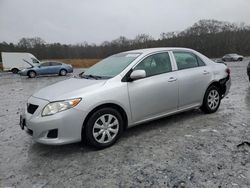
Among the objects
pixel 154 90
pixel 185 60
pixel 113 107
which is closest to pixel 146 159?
pixel 113 107

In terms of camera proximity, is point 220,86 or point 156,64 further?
point 220,86

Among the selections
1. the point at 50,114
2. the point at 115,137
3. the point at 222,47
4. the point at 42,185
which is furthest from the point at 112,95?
the point at 222,47

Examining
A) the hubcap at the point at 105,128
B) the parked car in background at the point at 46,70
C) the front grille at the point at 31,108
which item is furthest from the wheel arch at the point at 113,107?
the parked car in background at the point at 46,70

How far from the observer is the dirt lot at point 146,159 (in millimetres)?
2715

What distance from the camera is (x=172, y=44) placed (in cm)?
5966

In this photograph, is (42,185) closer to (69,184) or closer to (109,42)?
(69,184)

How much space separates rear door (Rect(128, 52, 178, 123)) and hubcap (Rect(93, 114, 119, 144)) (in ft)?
Result: 1.29

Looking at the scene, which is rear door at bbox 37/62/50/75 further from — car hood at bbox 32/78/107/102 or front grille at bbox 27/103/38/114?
front grille at bbox 27/103/38/114

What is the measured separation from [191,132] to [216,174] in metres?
1.43

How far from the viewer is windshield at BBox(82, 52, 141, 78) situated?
4.00 meters

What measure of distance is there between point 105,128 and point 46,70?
17.9 meters

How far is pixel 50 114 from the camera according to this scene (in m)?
3.21

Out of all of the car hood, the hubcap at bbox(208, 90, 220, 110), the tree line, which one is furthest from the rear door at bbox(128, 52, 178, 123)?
the tree line

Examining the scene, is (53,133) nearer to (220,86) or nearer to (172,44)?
(220,86)
